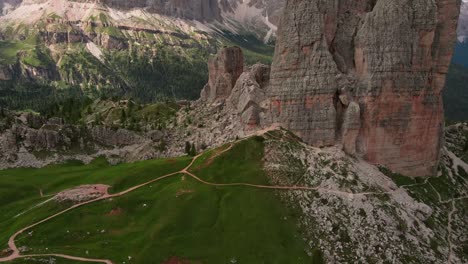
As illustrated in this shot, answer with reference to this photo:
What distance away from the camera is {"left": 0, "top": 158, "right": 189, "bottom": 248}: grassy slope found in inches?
2484

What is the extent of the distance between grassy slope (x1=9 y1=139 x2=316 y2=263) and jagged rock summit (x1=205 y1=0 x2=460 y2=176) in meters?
17.1

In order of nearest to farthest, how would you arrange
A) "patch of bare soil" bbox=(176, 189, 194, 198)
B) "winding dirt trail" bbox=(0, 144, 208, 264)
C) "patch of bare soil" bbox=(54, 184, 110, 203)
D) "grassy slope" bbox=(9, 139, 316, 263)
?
"winding dirt trail" bbox=(0, 144, 208, 264), "grassy slope" bbox=(9, 139, 316, 263), "patch of bare soil" bbox=(176, 189, 194, 198), "patch of bare soil" bbox=(54, 184, 110, 203)

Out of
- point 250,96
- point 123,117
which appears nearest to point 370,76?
point 250,96

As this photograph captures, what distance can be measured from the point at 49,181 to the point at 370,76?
63865 mm

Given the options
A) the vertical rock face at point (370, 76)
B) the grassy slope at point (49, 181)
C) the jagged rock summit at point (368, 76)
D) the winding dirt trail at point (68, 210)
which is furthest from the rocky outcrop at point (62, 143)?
the vertical rock face at point (370, 76)

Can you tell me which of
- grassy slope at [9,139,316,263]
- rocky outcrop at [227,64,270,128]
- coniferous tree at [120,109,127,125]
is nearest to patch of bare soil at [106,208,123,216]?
grassy slope at [9,139,316,263]

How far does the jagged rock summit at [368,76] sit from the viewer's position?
72938 millimetres

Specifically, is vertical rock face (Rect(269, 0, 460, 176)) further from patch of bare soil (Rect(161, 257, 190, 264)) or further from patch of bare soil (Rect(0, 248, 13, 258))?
patch of bare soil (Rect(0, 248, 13, 258))

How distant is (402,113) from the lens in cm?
7356

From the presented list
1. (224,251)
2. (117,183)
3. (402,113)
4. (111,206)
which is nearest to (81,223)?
(111,206)

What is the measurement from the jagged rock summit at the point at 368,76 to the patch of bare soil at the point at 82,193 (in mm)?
34139

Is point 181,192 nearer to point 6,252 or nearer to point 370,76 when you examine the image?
point 6,252

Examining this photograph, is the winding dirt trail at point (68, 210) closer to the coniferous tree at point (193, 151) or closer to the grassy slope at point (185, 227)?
the grassy slope at point (185, 227)

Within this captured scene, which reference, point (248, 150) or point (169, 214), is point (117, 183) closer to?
point (169, 214)
